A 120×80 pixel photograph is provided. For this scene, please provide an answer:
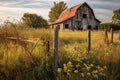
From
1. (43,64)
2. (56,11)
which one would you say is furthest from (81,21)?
(43,64)

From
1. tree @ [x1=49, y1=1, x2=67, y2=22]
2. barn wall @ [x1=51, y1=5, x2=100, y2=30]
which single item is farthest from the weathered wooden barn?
tree @ [x1=49, y1=1, x2=67, y2=22]

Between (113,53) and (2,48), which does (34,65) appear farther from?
(113,53)

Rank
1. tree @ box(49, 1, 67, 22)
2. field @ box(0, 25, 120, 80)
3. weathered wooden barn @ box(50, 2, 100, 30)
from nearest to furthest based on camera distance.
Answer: field @ box(0, 25, 120, 80)
weathered wooden barn @ box(50, 2, 100, 30)
tree @ box(49, 1, 67, 22)

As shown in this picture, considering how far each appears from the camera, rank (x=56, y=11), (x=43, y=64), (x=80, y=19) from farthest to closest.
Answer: (x=56, y=11)
(x=80, y=19)
(x=43, y=64)

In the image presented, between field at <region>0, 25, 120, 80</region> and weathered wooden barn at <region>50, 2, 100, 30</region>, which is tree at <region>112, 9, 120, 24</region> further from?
field at <region>0, 25, 120, 80</region>

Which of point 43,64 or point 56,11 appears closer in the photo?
point 43,64

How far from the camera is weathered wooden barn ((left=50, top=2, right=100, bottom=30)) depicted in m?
46.3

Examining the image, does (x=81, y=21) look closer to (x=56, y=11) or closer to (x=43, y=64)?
(x=56, y=11)

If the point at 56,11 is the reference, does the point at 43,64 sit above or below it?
below

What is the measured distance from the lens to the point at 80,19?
4716 cm

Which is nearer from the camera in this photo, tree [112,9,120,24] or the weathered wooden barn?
A: the weathered wooden barn

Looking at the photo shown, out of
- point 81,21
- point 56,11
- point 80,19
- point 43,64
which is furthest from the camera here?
point 56,11

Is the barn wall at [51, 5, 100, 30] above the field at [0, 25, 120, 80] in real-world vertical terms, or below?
above

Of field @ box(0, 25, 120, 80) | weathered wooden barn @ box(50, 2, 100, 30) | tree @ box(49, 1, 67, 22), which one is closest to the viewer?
field @ box(0, 25, 120, 80)
